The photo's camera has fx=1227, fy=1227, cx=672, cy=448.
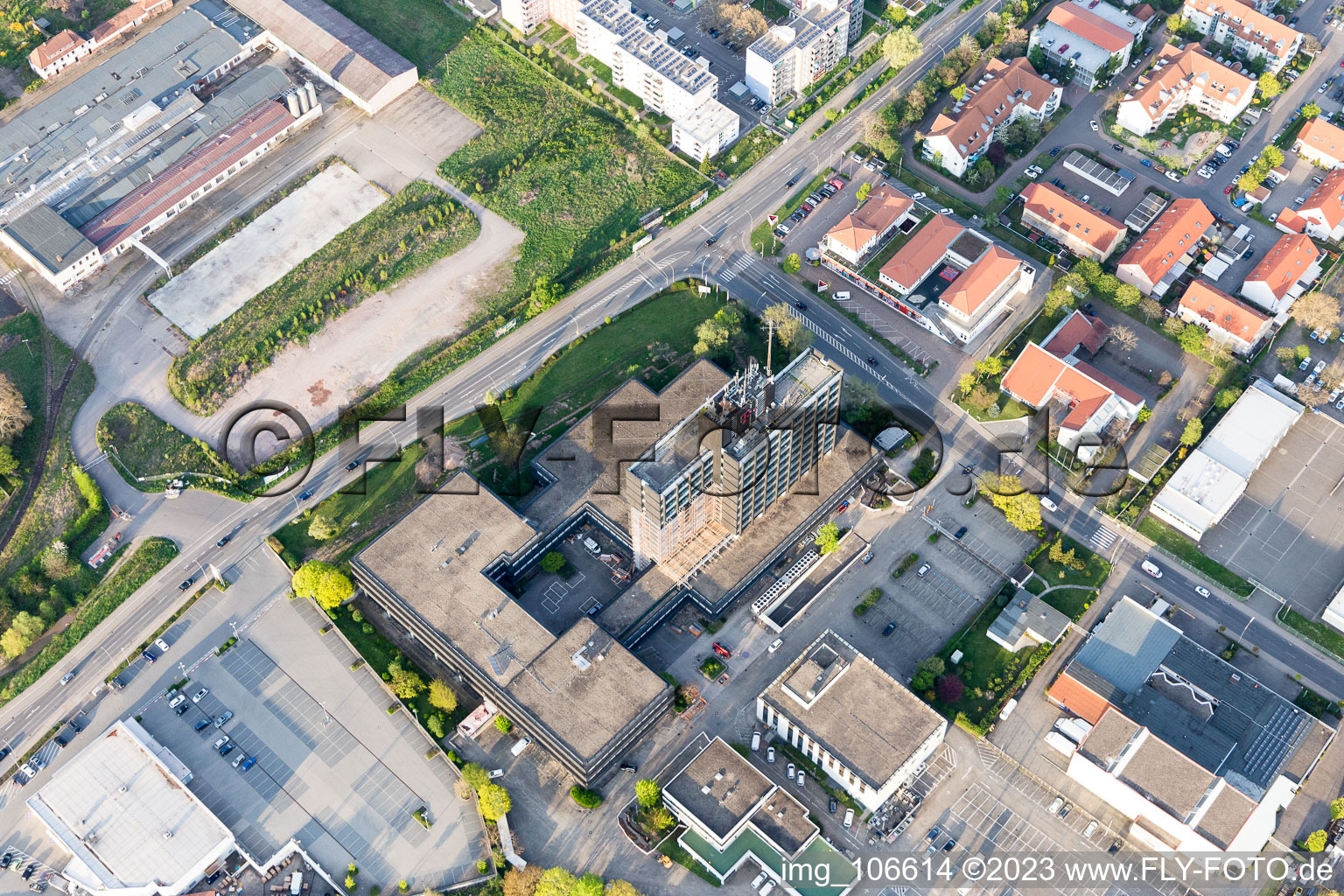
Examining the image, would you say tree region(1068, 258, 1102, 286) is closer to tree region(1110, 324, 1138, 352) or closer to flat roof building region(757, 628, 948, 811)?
tree region(1110, 324, 1138, 352)

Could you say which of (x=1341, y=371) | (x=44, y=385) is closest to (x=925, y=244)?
(x=1341, y=371)

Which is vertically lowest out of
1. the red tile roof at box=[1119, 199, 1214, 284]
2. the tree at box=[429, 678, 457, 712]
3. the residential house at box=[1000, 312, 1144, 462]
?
the tree at box=[429, 678, 457, 712]

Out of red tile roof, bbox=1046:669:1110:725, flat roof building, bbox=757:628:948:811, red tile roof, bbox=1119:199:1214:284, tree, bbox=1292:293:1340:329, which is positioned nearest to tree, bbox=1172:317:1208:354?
red tile roof, bbox=1119:199:1214:284

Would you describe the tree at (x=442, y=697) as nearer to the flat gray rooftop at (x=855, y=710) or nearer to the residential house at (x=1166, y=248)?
the flat gray rooftop at (x=855, y=710)

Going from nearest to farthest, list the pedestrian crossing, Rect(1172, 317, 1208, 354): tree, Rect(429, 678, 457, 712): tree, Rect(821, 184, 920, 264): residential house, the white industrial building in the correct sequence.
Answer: Rect(429, 678, 457, 712): tree
the white industrial building
the pedestrian crossing
Rect(1172, 317, 1208, 354): tree
Rect(821, 184, 920, 264): residential house

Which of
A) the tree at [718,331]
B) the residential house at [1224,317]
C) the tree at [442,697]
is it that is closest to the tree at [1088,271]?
the residential house at [1224,317]

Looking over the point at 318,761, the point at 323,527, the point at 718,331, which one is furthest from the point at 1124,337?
the point at 318,761

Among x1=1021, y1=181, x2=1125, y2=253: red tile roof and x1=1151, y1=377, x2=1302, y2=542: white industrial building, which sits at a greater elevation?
x1=1021, y1=181, x2=1125, y2=253: red tile roof
